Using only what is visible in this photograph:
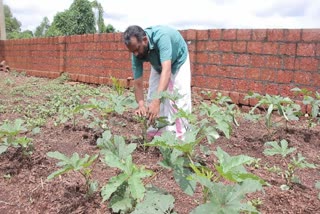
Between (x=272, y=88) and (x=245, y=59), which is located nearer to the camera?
(x=272, y=88)

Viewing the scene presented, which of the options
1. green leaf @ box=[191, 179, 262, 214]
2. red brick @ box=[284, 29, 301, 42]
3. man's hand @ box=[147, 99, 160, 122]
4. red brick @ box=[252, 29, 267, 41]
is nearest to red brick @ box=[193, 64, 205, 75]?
red brick @ box=[252, 29, 267, 41]

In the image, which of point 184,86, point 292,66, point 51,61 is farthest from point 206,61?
point 51,61

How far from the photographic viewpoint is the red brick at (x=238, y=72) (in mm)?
4779

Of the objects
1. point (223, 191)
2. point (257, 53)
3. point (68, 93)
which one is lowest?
point (68, 93)

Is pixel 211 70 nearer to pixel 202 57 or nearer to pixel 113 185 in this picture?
pixel 202 57

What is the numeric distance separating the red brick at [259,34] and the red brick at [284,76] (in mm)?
471

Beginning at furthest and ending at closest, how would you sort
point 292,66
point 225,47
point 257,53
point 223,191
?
point 225,47 < point 257,53 < point 292,66 < point 223,191

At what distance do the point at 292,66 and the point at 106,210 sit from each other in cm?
322

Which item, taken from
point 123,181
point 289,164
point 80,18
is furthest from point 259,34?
point 80,18

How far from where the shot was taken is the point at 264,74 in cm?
457

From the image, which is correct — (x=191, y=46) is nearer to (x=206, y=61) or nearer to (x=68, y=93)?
(x=206, y=61)

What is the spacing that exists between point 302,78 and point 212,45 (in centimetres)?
134

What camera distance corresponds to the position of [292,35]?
4270 mm

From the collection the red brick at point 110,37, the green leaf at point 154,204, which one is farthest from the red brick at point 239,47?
the green leaf at point 154,204
